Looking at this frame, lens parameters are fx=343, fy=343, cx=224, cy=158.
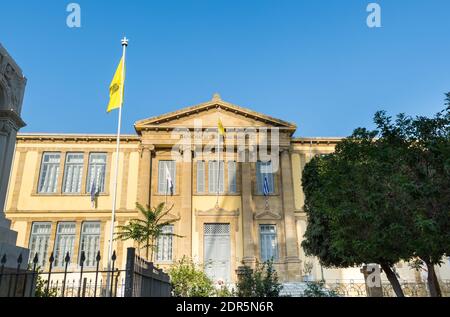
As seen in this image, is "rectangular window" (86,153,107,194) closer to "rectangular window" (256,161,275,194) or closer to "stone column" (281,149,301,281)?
"rectangular window" (256,161,275,194)

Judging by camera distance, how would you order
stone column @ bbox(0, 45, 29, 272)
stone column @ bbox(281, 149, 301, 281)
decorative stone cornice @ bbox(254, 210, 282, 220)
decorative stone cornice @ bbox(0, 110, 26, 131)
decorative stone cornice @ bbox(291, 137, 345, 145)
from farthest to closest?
1. decorative stone cornice @ bbox(291, 137, 345, 145)
2. decorative stone cornice @ bbox(254, 210, 282, 220)
3. stone column @ bbox(281, 149, 301, 281)
4. decorative stone cornice @ bbox(0, 110, 26, 131)
5. stone column @ bbox(0, 45, 29, 272)

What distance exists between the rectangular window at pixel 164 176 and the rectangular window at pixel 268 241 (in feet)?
21.1

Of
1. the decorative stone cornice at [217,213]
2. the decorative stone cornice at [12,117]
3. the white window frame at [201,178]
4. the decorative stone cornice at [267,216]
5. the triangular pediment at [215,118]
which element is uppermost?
the triangular pediment at [215,118]

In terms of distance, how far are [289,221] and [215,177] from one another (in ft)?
18.4

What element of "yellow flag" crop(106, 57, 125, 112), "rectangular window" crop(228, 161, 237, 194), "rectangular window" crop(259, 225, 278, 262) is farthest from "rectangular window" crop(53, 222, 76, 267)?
"rectangular window" crop(259, 225, 278, 262)

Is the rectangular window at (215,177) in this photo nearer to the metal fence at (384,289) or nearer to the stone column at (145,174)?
the stone column at (145,174)

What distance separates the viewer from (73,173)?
2323cm

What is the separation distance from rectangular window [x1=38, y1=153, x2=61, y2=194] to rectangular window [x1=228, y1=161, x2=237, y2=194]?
11.5 meters

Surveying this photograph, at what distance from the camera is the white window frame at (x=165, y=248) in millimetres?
21188

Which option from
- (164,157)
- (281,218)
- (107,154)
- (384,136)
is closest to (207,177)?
(164,157)

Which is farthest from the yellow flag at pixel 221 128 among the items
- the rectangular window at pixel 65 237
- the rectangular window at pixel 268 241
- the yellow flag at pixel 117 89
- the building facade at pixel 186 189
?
the rectangular window at pixel 65 237

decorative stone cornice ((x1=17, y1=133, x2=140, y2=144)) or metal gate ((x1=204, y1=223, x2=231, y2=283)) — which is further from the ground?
decorative stone cornice ((x1=17, y1=133, x2=140, y2=144))

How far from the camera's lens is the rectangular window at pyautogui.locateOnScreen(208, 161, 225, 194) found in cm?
2286
